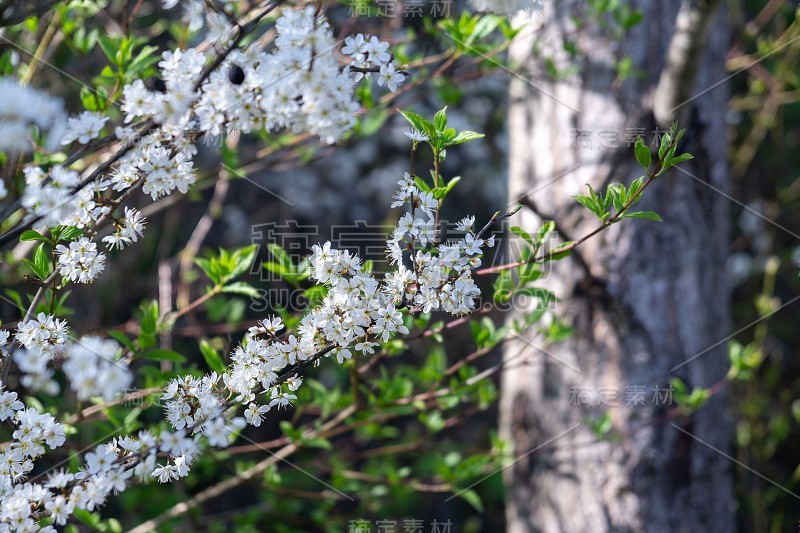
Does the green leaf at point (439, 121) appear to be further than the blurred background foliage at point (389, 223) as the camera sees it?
No

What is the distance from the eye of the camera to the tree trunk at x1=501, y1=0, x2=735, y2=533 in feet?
5.12

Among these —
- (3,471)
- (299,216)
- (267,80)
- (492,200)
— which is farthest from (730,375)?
(299,216)

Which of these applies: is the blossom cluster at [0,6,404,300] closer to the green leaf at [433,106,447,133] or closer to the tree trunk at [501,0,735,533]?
the green leaf at [433,106,447,133]

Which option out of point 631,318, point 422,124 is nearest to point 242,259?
point 422,124

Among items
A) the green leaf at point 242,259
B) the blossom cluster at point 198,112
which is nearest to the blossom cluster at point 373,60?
the blossom cluster at point 198,112

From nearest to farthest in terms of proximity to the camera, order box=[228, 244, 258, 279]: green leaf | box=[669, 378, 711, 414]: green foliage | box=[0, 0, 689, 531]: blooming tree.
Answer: box=[0, 0, 689, 531]: blooming tree → box=[228, 244, 258, 279]: green leaf → box=[669, 378, 711, 414]: green foliage

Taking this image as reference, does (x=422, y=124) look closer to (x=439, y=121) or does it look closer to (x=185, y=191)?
(x=439, y=121)

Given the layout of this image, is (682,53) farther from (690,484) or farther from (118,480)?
(118,480)

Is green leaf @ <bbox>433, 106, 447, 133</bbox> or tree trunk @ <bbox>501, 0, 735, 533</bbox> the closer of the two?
green leaf @ <bbox>433, 106, 447, 133</bbox>

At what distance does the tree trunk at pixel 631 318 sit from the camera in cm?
156

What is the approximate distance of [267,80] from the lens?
0.88 m

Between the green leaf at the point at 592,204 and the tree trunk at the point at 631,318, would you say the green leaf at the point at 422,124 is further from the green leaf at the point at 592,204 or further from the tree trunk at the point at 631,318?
the tree trunk at the point at 631,318

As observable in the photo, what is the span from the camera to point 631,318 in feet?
5.19

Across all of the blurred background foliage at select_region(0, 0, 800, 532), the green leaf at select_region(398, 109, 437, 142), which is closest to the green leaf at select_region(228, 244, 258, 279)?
the blurred background foliage at select_region(0, 0, 800, 532)
